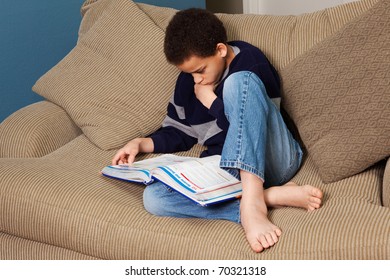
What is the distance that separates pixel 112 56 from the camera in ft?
8.08

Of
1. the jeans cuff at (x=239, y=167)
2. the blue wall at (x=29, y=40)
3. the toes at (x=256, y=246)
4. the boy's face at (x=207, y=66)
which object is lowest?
the blue wall at (x=29, y=40)

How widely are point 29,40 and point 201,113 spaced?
1501 millimetres

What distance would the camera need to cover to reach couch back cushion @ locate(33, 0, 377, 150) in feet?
7.57

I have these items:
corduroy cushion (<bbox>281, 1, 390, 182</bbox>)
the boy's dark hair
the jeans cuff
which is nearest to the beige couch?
corduroy cushion (<bbox>281, 1, 390, 182</bbox>)

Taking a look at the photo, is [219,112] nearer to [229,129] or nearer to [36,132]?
[229,129]

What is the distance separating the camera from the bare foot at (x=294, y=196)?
1782 mm

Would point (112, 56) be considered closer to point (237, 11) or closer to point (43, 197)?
point (43, 197)

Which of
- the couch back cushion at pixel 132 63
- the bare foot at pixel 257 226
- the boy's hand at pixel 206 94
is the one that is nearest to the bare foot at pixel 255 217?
the bare foot at pixel 257 226

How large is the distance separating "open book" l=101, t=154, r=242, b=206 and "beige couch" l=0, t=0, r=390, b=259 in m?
0.05

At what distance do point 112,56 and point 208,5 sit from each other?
2.15m

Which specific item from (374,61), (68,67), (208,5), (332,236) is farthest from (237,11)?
(332,236)

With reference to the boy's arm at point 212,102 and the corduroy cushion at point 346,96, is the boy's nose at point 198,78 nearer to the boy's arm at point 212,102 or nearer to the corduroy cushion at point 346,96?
the boy's arm at point 212,102

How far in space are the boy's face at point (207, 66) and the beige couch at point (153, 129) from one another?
202 mm

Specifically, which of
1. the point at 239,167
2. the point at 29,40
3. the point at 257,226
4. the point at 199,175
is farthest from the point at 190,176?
the point at 29,40
